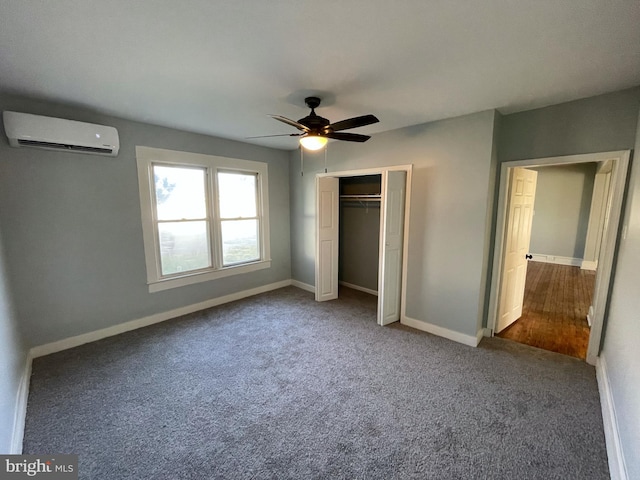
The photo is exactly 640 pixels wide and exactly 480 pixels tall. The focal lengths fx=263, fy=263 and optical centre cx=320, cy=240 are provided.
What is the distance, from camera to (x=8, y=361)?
1868 millimetres

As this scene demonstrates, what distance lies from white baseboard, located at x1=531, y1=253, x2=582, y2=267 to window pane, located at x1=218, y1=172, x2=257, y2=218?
25.3 feet

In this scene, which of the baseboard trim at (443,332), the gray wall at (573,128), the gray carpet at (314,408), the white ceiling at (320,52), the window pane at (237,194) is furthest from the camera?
the window pane at (237,194)

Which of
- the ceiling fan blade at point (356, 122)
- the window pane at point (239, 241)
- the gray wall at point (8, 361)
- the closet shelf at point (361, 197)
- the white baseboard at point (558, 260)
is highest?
the ceiling fan blade at point (356, 122)

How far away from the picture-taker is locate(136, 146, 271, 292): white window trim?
129 inches

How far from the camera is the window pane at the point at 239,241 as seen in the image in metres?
4.22

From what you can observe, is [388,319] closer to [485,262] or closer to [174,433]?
[485,262]

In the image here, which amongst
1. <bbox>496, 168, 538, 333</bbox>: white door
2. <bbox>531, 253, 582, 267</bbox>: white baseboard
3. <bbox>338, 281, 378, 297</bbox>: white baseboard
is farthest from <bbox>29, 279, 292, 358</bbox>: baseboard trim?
<bbox>531, 253, 582, 267</bbox>: white baseboard

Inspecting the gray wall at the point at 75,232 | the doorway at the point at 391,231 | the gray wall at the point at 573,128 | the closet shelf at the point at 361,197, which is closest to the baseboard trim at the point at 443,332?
the doorway at the point at 391,231

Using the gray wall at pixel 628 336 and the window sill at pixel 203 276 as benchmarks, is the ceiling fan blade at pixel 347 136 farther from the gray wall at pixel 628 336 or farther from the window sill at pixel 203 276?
the window sill at pixel 203 276

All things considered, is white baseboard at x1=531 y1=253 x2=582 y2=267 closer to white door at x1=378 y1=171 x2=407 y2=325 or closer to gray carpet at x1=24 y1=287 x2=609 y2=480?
gray carpet at x1=24 y1=287 x2=609 y2=480

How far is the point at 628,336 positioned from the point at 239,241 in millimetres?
4355

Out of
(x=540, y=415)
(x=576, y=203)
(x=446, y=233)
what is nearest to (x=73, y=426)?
(x=540, y=415)

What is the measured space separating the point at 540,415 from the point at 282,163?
4.54 metres

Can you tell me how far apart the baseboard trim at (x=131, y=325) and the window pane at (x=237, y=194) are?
1327mm
